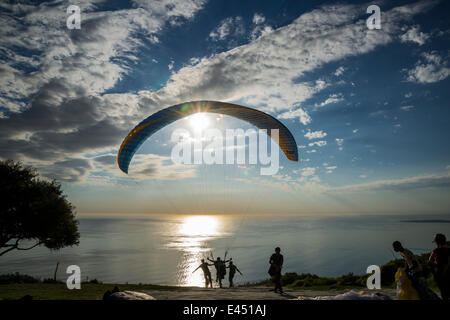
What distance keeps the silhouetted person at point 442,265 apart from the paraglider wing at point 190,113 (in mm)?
8138

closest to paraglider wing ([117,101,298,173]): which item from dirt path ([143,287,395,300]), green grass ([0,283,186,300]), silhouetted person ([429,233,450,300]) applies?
green grass ([0,283,186,300])

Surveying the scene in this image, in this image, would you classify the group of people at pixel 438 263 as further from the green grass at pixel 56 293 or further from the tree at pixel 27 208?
the tree at pixel 27 208

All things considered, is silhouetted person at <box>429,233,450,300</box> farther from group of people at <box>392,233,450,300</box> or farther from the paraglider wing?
the paraglider wing

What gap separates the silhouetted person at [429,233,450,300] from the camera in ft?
22.4

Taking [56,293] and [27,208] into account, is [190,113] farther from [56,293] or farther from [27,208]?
[27,208]

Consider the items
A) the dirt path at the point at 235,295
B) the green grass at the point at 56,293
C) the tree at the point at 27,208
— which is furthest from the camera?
the tree at the point at 27,208

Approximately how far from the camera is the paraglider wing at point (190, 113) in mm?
13562

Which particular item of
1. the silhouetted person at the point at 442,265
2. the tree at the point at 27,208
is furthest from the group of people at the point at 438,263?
the tree at the point at 27,208

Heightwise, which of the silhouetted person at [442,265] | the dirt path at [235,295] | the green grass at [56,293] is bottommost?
the green grass at [56,293]

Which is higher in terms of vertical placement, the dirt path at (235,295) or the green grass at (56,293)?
the dirt path at (235,295)
